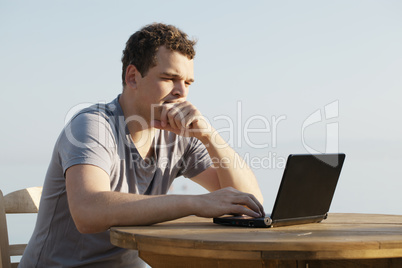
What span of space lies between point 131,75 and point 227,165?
0.62 m

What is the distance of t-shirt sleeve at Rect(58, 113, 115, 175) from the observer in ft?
5.55

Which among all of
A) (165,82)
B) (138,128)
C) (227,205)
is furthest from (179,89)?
(227,205)

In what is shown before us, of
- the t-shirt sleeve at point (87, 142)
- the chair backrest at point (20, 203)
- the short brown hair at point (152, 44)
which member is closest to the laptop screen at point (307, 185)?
the t-shirt sleeve at point (87, 142)

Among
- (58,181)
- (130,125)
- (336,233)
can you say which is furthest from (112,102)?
(336,233)

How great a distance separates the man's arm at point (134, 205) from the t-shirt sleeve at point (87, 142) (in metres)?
0.08

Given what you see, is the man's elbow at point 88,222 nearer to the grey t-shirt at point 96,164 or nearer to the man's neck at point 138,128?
the grey t-shirt at point 96,164

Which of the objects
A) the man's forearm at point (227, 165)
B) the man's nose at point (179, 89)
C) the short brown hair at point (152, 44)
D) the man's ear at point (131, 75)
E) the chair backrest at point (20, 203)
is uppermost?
the short brown hair at point (152, 44)

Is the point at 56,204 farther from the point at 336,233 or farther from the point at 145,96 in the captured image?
the point at 336,233

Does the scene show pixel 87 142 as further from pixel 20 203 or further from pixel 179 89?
pixel 20 203

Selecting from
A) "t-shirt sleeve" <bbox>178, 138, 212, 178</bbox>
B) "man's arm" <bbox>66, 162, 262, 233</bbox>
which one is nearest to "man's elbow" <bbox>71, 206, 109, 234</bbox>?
"man's arm" <bbox>66, 162, 262, 233</bbox>

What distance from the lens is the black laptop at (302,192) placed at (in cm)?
150

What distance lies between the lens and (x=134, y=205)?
1.53m

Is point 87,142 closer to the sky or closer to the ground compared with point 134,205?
closer to the sky

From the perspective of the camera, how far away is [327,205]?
1.75 m
